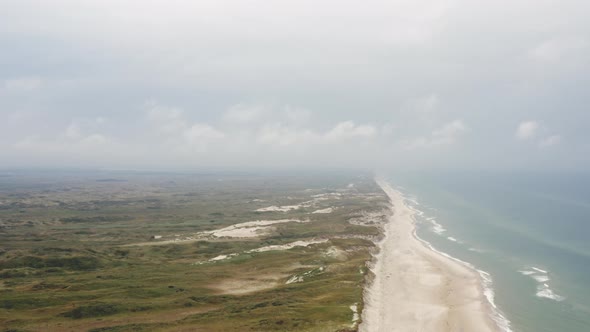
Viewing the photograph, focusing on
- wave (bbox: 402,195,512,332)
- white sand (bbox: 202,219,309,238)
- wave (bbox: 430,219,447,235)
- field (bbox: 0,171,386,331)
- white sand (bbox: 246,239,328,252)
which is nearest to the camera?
field (bbox: 0,171,386,331)

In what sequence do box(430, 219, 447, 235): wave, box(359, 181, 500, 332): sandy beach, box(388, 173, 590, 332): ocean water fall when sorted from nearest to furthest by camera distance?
box(359, 181, 500, 332): sandy beach < box(388, 173, 590, 332): ocean water < box(430, 219, 447, 235): wave

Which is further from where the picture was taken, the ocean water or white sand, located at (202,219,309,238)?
white sand, located at (202,219,309,238)

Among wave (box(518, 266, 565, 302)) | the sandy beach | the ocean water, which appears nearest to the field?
the sandy beach

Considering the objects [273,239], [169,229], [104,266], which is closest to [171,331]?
[104,266]

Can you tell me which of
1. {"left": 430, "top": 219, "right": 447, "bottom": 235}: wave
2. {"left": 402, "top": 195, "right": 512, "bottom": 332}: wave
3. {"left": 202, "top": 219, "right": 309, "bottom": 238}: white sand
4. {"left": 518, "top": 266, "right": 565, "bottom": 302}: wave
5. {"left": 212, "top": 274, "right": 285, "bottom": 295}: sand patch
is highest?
{"left": 430, "top": 219, "right": 447, "bottom": 235}: wave

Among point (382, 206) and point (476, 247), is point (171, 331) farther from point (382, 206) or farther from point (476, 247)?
point (382, 206)

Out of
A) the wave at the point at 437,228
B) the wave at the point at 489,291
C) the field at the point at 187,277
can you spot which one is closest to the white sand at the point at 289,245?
the field at the point at 187,277

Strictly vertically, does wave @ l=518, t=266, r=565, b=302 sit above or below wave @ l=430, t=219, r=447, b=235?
below

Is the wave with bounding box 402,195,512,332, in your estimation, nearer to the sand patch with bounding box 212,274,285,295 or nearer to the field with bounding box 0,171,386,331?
the field with bounding box 0,171,386,331
